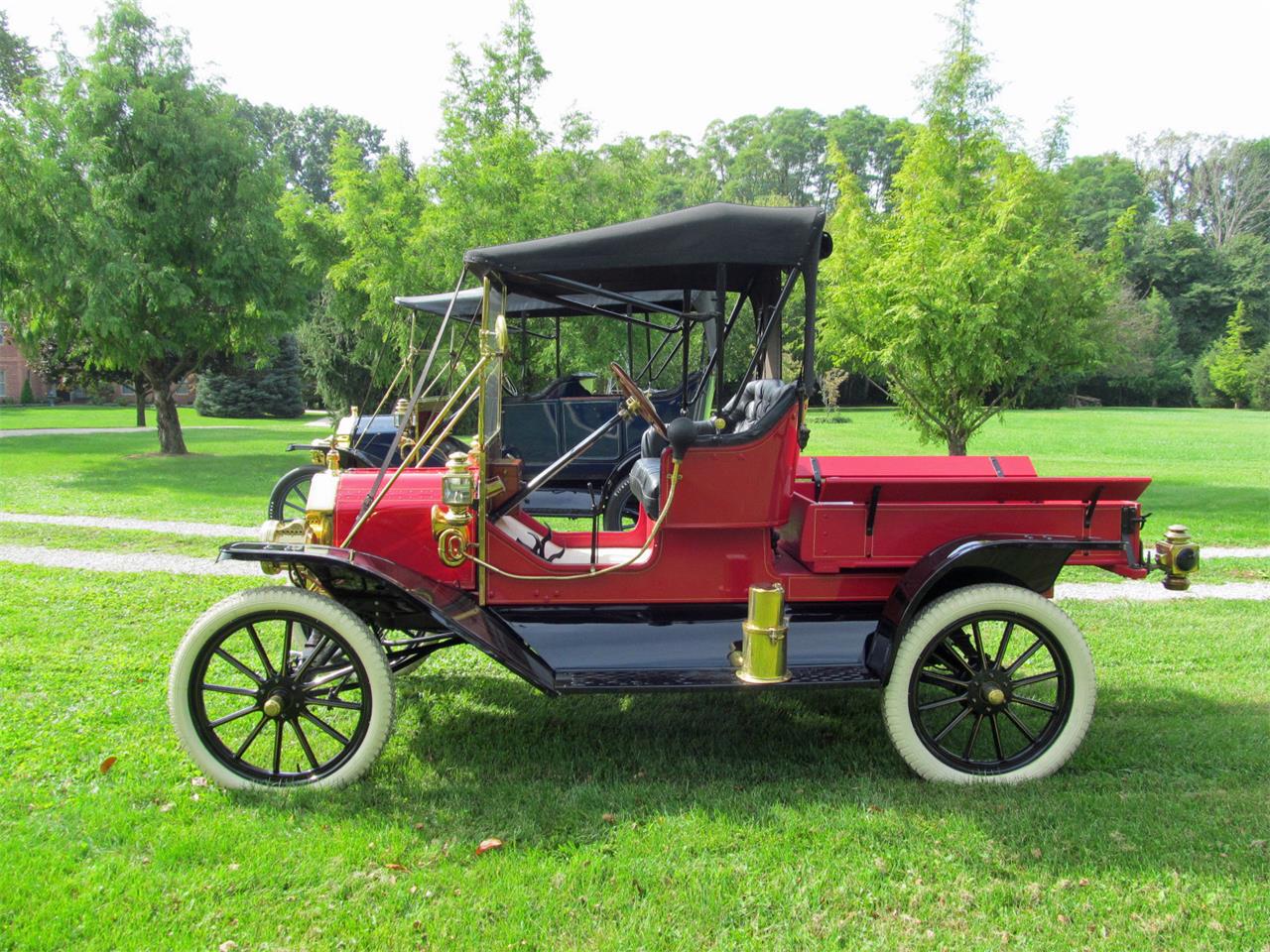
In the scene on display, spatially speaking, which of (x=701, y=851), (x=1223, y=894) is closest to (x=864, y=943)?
(x=701, y=851)

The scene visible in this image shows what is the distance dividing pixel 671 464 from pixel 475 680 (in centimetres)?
198

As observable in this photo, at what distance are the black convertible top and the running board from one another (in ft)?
5.24

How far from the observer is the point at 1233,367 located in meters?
48.2

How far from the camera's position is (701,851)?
3.19 metres

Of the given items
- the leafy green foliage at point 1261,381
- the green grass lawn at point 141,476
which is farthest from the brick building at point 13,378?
the leafy green foliage at point 1261,381

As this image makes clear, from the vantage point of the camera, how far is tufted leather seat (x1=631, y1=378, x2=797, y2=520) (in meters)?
3.77

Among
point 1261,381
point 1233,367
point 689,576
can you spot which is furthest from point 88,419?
point 1233,367

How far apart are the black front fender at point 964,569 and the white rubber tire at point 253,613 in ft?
6.39

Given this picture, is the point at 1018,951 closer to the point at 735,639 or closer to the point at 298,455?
the point at 735,639

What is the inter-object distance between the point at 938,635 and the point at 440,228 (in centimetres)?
1086

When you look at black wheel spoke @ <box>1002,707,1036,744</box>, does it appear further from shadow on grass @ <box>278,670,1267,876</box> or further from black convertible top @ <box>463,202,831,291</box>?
black convertible top @ <box>463,202,831,291</box>

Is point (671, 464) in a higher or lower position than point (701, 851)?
higher

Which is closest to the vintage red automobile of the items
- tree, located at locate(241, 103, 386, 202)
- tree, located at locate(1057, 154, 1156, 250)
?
tree, located at locate(1057, 154, 1156, 250)

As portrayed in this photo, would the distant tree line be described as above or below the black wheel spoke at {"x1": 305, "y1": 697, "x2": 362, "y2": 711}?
above
